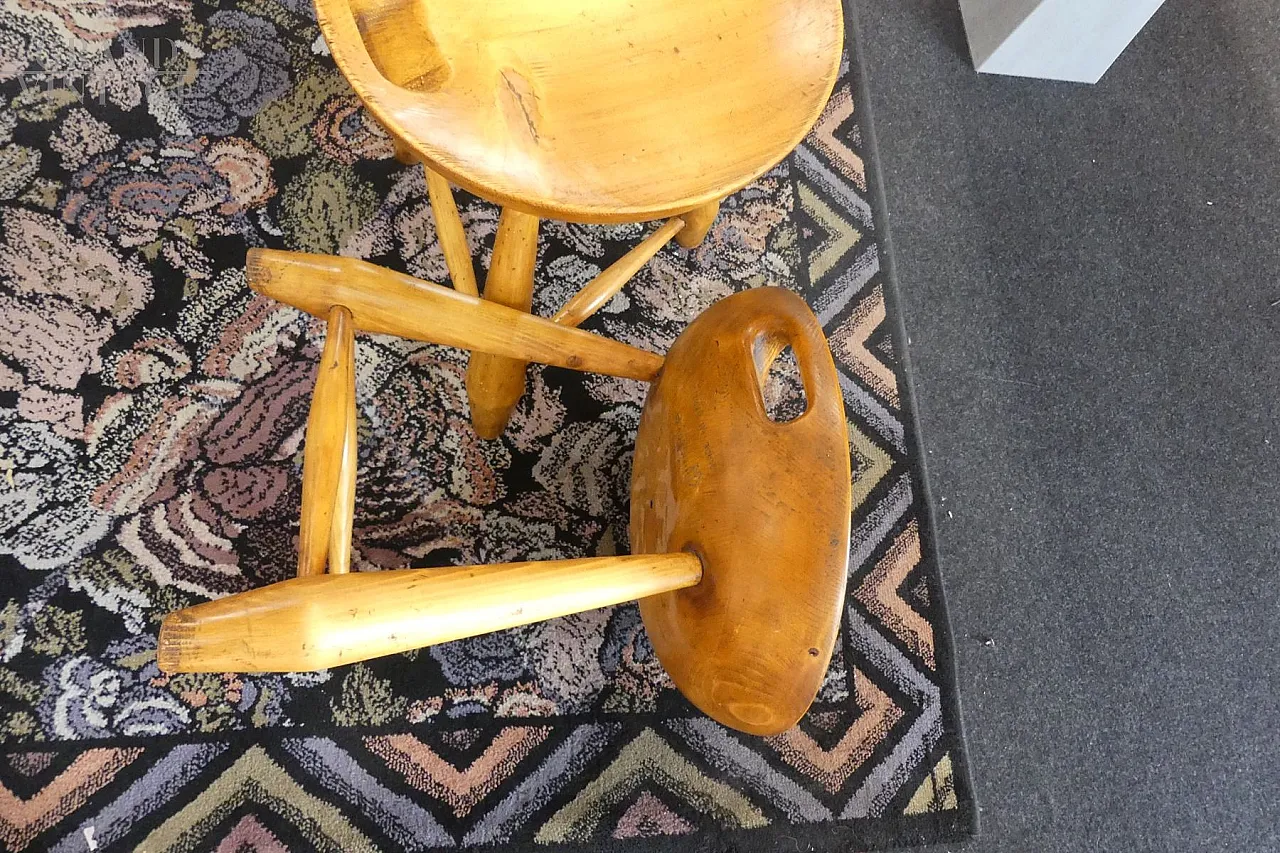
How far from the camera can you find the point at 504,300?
0.85 m

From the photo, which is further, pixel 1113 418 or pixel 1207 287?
pixel 1207 287

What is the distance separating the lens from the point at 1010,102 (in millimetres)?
1538

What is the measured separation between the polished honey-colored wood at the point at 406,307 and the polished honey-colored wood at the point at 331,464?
0.10ft

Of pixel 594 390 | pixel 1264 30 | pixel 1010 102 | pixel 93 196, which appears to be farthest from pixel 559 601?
pixel 1264 30

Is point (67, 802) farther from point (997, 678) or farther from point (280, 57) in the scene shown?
point (997, 678)

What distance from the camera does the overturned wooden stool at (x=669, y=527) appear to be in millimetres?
508

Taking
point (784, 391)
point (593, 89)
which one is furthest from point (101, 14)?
point (784, 391)

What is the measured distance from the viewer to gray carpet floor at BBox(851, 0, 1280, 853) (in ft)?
3.88

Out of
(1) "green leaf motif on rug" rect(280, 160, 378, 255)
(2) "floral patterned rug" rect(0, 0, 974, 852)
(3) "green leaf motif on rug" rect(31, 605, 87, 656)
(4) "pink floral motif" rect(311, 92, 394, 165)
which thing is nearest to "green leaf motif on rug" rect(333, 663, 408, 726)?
(2) "floral patterned rug" rect(0, 0, 974, 852)

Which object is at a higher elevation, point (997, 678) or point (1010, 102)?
point (1010, 102)

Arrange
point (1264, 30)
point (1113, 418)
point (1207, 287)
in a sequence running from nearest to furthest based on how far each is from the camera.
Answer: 1. point (1113, 418)
2. point (1207, 287)
3. point (1264, 30)

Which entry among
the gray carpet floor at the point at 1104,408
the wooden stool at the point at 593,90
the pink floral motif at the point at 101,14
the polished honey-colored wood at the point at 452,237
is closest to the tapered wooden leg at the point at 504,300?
Result: the polished honey-colored wood at the point at 452,237

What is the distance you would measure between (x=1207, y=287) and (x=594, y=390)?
3.69ft

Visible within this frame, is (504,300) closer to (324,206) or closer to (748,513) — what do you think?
(748,513)
